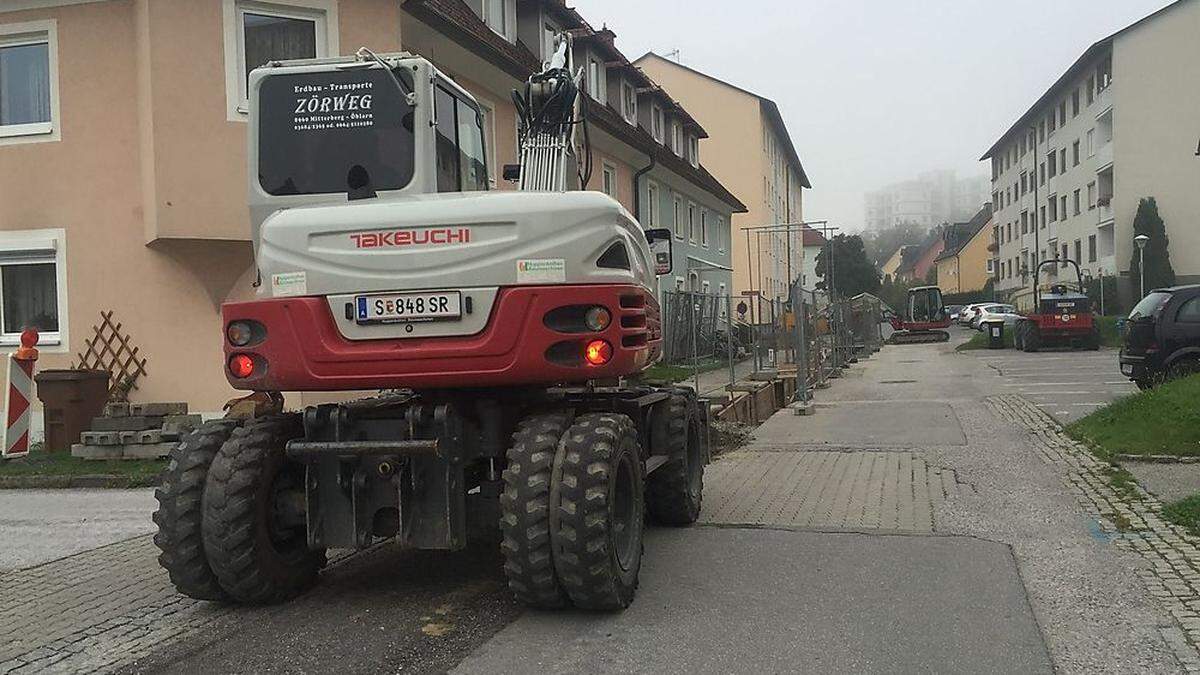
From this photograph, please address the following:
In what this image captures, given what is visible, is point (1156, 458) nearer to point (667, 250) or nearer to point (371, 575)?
point (667, 250)

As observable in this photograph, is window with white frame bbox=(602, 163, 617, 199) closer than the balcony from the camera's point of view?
Yes

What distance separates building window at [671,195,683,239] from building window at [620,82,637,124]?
4445 millimetres

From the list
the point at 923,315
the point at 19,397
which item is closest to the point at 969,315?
the point at 923,315

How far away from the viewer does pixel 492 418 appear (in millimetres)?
5566

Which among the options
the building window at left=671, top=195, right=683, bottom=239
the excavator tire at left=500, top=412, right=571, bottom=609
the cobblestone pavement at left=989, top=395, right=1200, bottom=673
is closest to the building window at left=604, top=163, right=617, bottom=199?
the building window at left=671, top=195, right=683, bottom=239

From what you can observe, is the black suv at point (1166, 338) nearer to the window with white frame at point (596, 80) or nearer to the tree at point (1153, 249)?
the window with white frame at point (596, 80)

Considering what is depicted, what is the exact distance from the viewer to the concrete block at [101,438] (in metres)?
11.6

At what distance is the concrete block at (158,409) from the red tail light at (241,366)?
744 cm

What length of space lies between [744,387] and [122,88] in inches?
391

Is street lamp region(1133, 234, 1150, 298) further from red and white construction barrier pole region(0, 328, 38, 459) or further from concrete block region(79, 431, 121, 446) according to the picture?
red and white construction barrier pole region(0, 328, 38, 459)

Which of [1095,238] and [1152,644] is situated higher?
[1095,238]

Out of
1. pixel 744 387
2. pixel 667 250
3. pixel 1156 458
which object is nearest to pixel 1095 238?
pixel 744 387

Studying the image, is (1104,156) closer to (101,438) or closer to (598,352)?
(101,438)

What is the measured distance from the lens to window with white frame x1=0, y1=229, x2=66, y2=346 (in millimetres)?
13689
